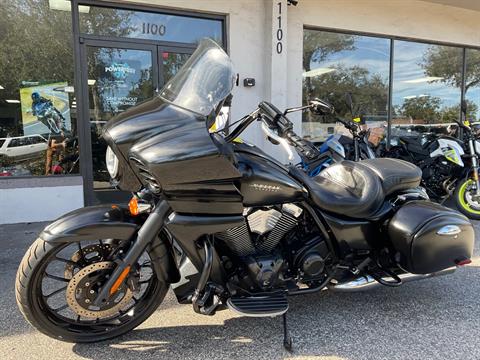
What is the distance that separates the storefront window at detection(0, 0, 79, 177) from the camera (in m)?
5.40

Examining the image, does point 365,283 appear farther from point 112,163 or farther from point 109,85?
point 109,85

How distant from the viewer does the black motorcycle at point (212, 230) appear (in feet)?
6.75

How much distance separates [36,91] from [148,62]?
1.65 metres

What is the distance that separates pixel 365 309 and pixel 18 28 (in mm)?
5657

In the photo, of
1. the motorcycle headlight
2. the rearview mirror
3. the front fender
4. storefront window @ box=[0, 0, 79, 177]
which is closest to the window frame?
storefront window @ box=[0, 0, 79, 177]

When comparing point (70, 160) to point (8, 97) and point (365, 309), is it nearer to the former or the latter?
point (8, 97)

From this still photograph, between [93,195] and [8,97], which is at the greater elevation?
[8,97]

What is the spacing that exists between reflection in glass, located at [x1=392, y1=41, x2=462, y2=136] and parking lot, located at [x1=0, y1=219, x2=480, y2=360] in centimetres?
598

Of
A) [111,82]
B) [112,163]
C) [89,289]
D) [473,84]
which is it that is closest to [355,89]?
[473,84]

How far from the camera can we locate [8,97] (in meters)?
5.44

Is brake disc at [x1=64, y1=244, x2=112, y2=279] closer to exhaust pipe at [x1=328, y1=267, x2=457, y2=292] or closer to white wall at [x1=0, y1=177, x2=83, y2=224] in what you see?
exhaust pipe at [x1=328, y1=267, x2=457, y2=292]

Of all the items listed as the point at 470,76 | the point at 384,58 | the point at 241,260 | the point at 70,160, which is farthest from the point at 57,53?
the point at 470,76

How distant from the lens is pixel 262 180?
2.17 metres

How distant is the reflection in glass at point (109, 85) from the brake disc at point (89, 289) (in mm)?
3753
